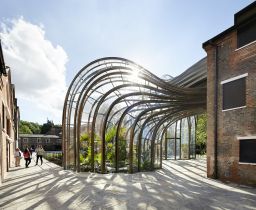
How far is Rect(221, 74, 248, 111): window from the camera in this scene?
12211 mm

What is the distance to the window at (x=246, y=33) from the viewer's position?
11785mm

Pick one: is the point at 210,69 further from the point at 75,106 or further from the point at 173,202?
the point at 75,106

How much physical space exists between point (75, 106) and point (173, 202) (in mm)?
12730

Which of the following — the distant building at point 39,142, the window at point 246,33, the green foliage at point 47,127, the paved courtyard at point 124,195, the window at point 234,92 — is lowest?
the distant building at point 39,142

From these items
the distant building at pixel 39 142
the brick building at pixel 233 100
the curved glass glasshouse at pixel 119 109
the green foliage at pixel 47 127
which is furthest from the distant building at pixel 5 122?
the green foliage at pixel 47 127

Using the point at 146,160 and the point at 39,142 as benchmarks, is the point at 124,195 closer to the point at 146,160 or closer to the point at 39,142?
the point at 146,160

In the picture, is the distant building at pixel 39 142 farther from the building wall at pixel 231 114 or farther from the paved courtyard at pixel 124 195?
the building wall at pixel 231 114

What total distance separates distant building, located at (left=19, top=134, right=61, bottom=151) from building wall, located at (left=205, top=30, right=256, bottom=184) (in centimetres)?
6305

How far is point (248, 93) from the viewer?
38.8 ft

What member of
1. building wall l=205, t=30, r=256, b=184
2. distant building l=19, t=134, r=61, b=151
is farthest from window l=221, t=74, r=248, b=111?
distant building l=19, t=134, r=61, b=151

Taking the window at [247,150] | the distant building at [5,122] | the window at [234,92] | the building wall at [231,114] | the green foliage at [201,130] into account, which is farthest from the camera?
the green foliage at [201,130]

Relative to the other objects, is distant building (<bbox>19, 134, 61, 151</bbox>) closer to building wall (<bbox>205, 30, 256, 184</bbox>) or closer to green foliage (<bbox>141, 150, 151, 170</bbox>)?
green foliage (<bbox>141, 150, 151, 170</bbox>)

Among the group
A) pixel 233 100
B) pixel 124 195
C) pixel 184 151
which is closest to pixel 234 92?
pixel 233 100

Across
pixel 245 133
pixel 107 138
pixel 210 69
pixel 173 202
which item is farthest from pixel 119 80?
pixel 173 202
